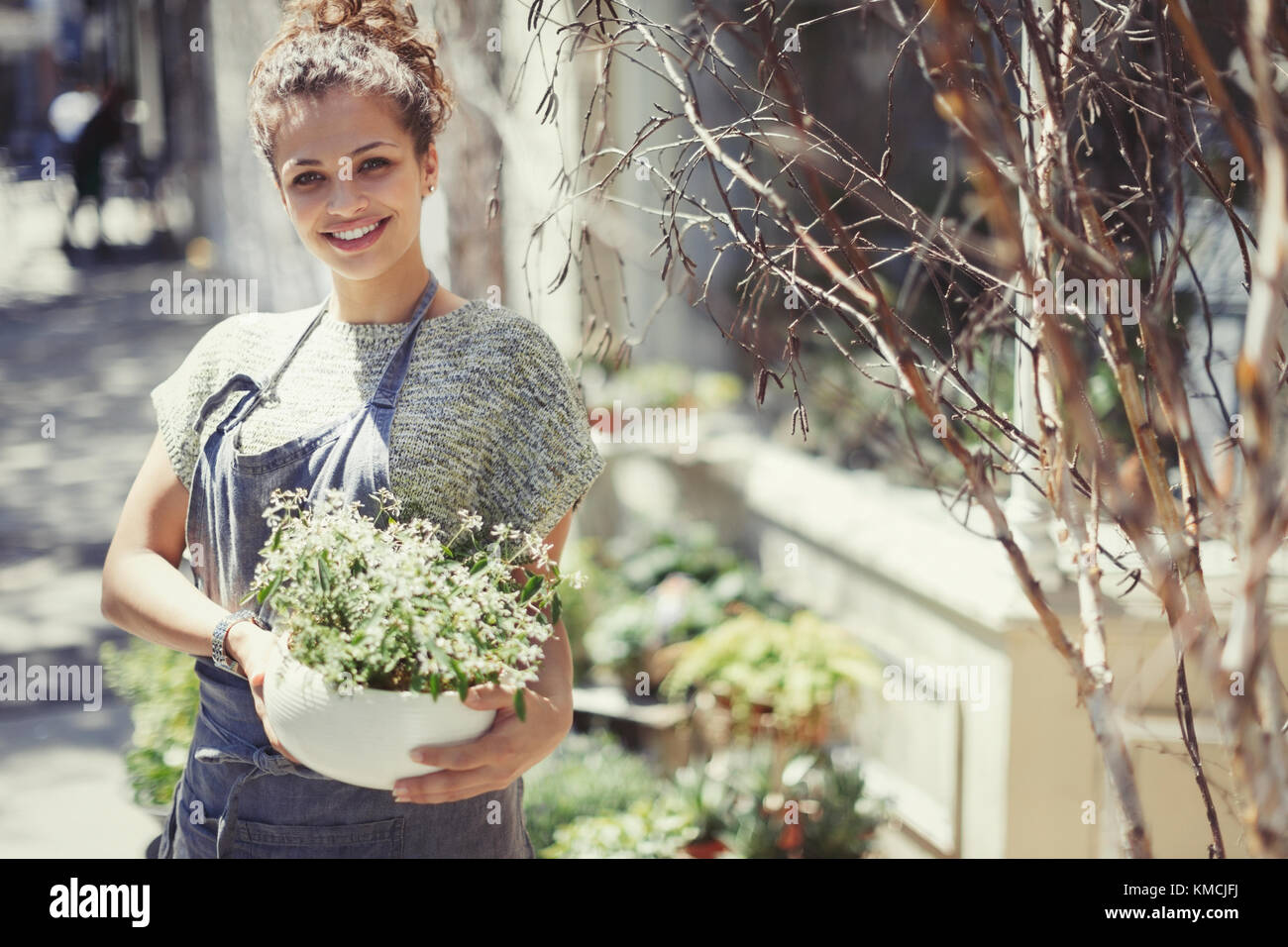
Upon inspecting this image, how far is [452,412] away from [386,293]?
23cm

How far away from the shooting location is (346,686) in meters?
1.50

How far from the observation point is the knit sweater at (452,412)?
68.2 inches

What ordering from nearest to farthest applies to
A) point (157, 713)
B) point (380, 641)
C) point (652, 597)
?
point (380, 641) < point (157, 713) < point (652, 597)

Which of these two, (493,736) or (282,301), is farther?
(282,301)

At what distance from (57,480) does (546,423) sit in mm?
7533

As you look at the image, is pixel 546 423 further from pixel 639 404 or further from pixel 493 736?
pixel 639 404

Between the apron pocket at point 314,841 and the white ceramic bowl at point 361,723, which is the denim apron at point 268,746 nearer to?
the apron pocket at point 314,841

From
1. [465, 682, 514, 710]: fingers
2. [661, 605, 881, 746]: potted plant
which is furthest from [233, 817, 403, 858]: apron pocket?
[661, 605, 881, 746]: potted plant

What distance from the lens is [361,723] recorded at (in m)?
1.52

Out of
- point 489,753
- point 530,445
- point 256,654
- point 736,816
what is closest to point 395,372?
point 530,445

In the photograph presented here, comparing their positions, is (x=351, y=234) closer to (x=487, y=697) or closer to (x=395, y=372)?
(x=395, y=372)

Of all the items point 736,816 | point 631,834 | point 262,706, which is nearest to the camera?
point 262,706

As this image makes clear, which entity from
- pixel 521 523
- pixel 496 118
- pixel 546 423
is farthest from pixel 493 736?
pixel 496 118

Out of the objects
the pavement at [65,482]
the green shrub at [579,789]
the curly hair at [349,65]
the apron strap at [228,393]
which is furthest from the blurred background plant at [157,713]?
the curly hair at [349,65]
